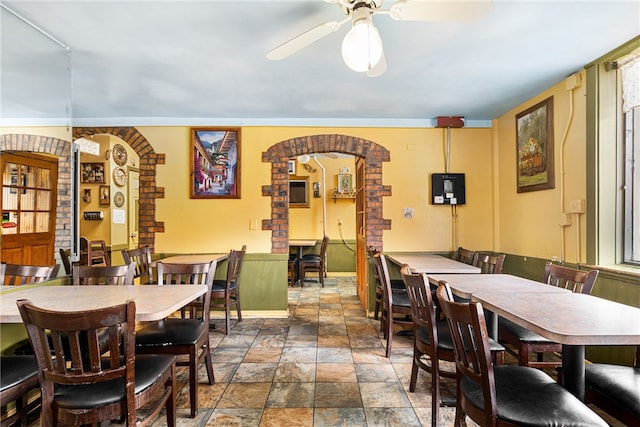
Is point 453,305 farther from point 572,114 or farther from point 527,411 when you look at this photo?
point 572,114

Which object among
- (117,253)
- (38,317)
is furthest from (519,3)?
(117,253)

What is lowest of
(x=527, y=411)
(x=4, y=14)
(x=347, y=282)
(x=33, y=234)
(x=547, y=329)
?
(x=347, y=282)

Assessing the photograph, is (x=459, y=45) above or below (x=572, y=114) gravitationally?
above

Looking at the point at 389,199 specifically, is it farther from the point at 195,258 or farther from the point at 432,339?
the point at 432,339

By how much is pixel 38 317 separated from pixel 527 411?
192 cm

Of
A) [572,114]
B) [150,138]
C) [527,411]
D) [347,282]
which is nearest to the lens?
[527,411]

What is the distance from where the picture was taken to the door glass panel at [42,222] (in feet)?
8.29

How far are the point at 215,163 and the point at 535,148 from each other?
3737 millimetres

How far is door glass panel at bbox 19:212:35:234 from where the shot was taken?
93.0 inches

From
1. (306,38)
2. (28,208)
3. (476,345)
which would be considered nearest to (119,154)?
(28,208)

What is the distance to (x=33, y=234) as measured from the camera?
8.16ft

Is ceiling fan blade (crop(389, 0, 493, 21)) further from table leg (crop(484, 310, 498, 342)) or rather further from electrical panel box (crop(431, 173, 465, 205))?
electrical panel box (crop(431, 173, 465, 205))

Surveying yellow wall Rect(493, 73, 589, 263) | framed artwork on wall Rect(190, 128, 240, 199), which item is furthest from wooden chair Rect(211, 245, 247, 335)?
yellow wall Rect(493, 73, 589, 263)

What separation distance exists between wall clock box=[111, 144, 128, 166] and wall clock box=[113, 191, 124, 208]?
57 centimetres
